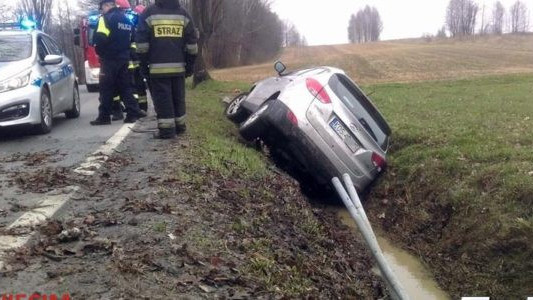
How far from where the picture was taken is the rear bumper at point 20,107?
7230 mm

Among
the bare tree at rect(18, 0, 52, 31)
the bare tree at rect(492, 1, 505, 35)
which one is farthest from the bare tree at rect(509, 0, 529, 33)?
the bare tree at rect(18, 0, 52, 31)

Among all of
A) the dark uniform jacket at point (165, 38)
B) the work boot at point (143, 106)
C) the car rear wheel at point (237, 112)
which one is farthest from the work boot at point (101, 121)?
the dark uniform jacket at point (165, 38)

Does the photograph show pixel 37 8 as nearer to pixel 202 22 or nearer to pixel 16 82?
pixel 202 22

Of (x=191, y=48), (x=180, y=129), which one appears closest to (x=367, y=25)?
(x=180, y=129)

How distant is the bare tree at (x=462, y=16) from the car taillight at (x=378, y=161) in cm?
10761

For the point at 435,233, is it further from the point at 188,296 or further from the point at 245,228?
the point at 188,296

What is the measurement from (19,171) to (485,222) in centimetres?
459

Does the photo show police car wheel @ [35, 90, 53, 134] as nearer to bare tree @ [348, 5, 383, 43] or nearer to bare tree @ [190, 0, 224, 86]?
bare tree @ [190, 0, 224, 86]

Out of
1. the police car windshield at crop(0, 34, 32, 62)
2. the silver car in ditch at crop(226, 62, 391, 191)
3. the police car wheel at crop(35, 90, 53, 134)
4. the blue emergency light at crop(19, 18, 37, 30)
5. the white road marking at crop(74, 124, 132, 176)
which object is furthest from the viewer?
the blue emergency light at crop(19, 18, 37, 30)

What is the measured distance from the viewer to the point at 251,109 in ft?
27.2

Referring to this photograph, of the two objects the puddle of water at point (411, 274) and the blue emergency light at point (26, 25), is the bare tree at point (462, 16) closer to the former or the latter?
the blue emergency light at point (26, 25)

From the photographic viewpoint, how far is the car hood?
7429 mm

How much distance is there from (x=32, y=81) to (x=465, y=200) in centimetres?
570

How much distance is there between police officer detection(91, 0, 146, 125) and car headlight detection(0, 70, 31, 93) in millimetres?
1027
